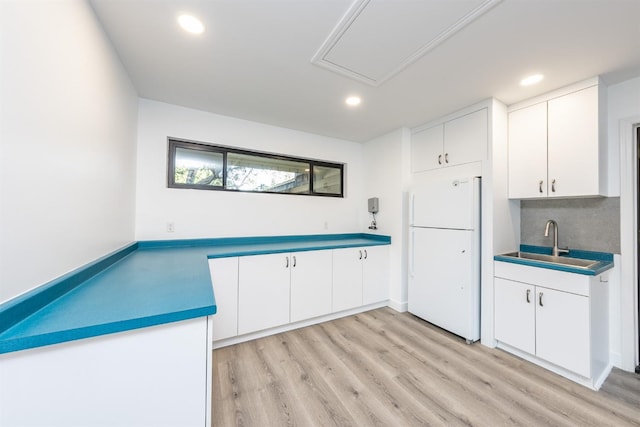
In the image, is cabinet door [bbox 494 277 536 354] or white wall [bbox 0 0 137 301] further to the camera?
cabinet door [bbox 494 277 536 354]

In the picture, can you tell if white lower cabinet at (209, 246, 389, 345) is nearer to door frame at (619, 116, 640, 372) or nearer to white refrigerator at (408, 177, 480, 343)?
white refrigerator at (408, 177, 480, 343)

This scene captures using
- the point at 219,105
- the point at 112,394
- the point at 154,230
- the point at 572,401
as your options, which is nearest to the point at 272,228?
the point at 154,230

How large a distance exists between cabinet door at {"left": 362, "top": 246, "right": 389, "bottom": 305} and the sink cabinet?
1209 mm

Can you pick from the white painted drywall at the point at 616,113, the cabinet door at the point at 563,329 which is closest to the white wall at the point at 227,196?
the cabinet door at the point at 563,329

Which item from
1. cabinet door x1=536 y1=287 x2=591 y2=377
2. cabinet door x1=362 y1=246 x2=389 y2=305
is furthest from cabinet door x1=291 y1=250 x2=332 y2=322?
cabinet door x1=536 y1=287 x2=591 y2=377

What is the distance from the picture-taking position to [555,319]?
188cm

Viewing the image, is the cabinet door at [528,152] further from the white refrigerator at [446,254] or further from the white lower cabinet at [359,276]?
the white lower cabinet at [359,276]

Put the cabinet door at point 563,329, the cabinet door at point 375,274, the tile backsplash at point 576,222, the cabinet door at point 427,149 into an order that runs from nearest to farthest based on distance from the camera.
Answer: the cabinet door at point 563,329 < the tile backsplash at point 576,222 < the cabinet door at point 427,149 < the cabinet door at point 375,274

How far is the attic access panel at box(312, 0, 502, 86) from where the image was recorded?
128cm

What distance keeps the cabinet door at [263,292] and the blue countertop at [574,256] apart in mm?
2044

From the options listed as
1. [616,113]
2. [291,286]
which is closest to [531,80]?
[616,113]

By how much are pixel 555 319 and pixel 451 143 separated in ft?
5.95

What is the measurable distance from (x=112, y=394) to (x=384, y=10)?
206cm

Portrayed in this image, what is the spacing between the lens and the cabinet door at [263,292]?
226cm
